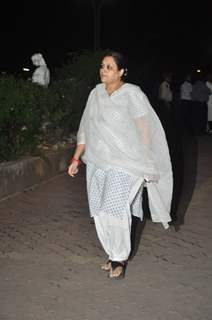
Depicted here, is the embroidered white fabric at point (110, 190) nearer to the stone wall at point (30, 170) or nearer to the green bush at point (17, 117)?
the stone wall at point (30, 170)

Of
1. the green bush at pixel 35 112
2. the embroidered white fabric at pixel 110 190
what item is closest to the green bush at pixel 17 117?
the green bush at pixel 35 112

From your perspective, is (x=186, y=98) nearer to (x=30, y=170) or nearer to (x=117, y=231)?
(x=30, y=170)

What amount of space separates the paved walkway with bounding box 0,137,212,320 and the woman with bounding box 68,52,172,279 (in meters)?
0.31

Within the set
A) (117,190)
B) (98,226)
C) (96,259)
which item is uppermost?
(117,190)

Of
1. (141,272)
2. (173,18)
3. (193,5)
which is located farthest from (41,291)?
(193,5)

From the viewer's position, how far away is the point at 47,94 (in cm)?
948

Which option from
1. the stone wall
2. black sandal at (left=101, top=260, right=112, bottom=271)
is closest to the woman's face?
black sandal at (left=101, top=260, right=112, bottom=271)

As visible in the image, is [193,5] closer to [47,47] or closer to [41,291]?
[47,47]

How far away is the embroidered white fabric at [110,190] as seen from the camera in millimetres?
4863

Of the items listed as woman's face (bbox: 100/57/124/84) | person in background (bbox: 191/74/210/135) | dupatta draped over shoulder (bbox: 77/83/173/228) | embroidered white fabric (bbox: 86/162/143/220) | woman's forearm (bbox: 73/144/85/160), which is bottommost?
person in background (bbox: 191/74/210/135)

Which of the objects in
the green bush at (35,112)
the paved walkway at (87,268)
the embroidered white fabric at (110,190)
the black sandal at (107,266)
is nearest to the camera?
the paved walkway at (87,268)

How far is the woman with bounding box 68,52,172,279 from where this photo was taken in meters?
4.87

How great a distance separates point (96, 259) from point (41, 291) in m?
0.88

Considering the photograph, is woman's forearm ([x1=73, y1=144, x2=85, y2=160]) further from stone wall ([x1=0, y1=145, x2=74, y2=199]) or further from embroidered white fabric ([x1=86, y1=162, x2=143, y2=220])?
stone wall ([x1=0, y1=145, x2=74, y2=199])
